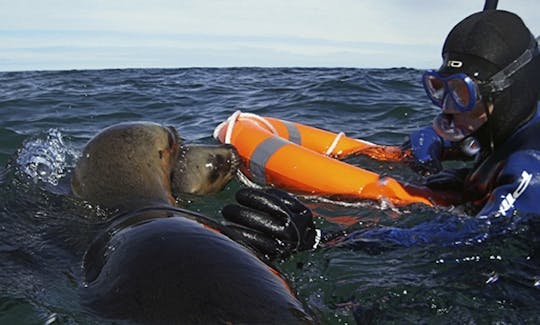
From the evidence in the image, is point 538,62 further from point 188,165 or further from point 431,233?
point 188,165

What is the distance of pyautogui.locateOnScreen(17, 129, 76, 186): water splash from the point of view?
5.15 m

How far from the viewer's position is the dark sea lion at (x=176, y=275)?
2305 millimetres

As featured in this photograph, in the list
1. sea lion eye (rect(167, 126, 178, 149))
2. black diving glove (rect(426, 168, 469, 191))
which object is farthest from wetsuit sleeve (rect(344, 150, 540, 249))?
sea lion eye (rect(167, 126, 178, 149))

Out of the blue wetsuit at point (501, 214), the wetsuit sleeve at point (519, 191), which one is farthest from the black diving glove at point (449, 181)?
the wetsuit sleeve at point (519, 191)

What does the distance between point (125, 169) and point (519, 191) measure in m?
2.15

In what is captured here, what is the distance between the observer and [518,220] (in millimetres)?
3709

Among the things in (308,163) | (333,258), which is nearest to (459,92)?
(333,258)

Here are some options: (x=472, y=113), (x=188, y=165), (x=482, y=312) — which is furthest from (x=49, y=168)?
(x=482, y=312)

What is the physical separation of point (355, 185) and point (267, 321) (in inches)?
116

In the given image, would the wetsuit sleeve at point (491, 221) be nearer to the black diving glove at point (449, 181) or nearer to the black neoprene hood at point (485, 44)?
the black neoprene hood at point (485, 44)

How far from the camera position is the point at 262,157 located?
5.57 m

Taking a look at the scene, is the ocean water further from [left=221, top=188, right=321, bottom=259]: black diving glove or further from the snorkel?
the snorkel

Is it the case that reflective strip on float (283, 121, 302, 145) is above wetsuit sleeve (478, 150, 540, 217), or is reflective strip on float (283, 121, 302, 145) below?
below

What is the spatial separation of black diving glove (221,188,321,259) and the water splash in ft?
6.95
